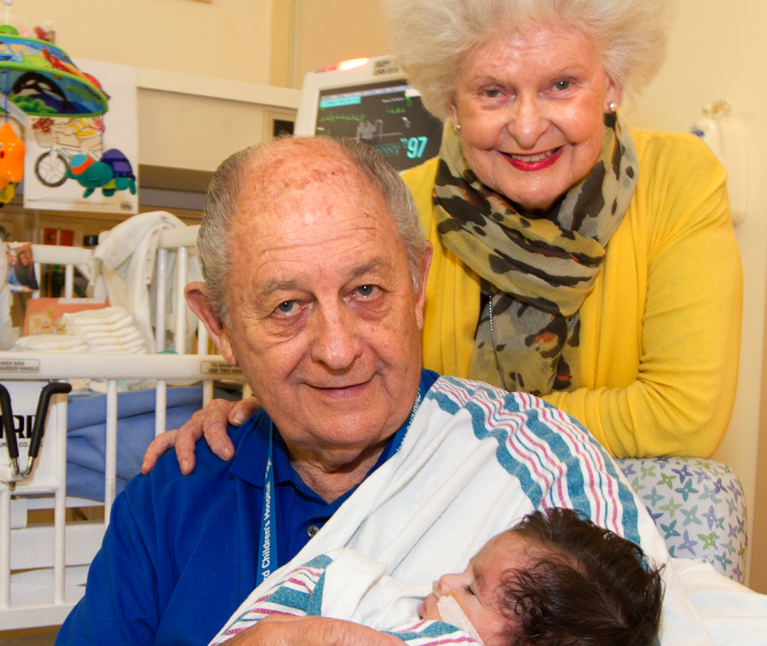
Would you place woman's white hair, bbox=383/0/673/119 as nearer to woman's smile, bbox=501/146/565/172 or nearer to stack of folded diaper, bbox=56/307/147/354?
woman's smile, bbox=501/146/565/172

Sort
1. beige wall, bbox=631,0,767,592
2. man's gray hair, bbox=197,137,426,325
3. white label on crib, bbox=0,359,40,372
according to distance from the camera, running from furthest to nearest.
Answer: beige wall, bbox=631,0,767,592
white label on crib, bbox=0,359,40,372
man's gray hair, bbox=197,137,426,325

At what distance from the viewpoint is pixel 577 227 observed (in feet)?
5.23

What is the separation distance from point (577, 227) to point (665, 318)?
268 millimetres

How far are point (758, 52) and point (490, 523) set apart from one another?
1678mm

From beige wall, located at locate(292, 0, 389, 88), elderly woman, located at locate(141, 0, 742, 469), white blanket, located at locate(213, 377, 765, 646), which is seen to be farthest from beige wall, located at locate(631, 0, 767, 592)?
beige wall, located at locate(292, 0, 389, 88)

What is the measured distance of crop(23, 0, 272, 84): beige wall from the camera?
3305 mm

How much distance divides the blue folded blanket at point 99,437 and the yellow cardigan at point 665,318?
3.64 ft

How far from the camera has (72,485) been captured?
1.93 m

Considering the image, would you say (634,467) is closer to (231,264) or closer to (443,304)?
(443,304)

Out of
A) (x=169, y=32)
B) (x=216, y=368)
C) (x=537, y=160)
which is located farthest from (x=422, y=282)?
(x=169, y=32)

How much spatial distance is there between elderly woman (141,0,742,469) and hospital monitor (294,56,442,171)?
2.18ft

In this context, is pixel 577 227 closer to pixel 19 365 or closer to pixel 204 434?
pixel 204 434

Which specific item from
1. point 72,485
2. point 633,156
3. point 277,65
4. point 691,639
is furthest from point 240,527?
point 277,65

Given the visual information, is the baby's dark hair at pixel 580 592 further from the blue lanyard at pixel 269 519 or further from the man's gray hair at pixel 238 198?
the man's gray hair at pixel 238 198
